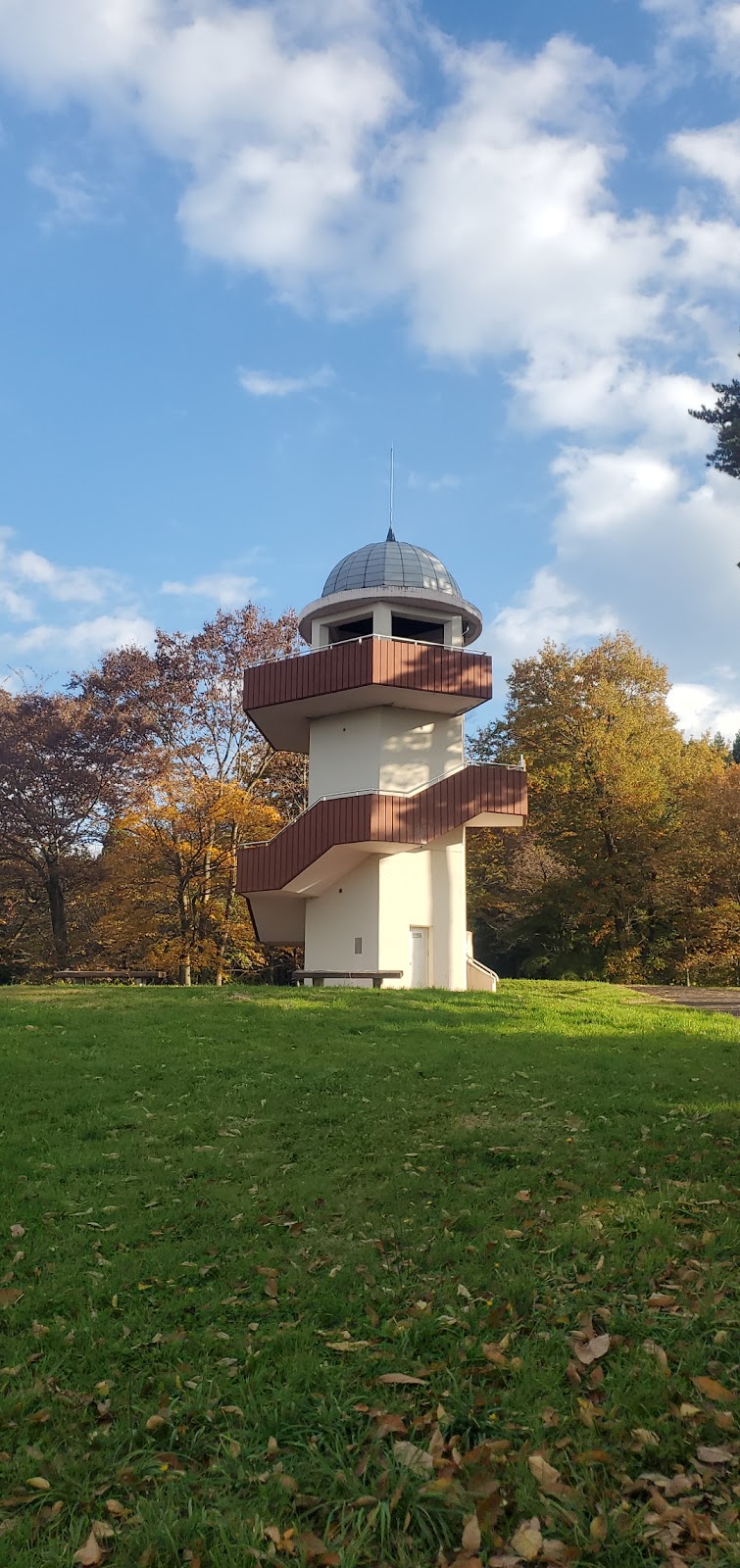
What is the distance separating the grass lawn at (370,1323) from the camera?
161 inches

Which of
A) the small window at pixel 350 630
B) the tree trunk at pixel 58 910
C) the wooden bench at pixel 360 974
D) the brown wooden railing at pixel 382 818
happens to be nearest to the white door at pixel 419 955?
the wooden bench at pixel 360 974

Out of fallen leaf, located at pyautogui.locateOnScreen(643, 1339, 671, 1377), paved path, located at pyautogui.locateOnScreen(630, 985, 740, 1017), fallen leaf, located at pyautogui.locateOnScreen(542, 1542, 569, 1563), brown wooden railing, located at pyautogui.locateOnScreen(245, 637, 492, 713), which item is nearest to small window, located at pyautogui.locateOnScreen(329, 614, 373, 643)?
brown wooden railing, located at pyautogui.locateOnScreen(245, 637, 492, 713)

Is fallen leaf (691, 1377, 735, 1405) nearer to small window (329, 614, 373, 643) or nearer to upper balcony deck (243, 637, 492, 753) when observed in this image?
upper balcony deck (243, 637, 492, 753)

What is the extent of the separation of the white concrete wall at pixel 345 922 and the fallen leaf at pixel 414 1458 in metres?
20.7

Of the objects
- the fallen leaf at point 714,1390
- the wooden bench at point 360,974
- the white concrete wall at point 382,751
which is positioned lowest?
the fallen leaf at point 714,1390

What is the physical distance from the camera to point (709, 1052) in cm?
1325

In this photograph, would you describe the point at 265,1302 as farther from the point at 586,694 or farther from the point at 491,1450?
the point at 586,694

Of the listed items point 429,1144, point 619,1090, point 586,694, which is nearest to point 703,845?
point 586,694

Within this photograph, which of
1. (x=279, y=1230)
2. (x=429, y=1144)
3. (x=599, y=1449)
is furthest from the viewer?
(x=429, y=1144)

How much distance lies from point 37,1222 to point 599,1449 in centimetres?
443

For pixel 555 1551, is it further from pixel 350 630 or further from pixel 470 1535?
pixel 350 630

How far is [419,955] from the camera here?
2586cm

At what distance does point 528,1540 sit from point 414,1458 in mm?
670

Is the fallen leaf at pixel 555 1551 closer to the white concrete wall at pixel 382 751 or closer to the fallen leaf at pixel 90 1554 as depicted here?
the fallen leaf at pixel 90 1554
